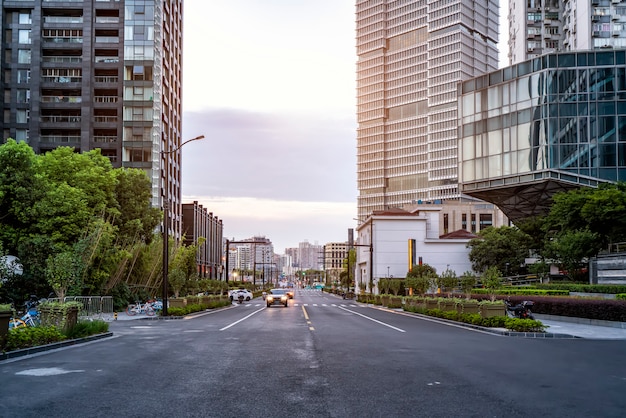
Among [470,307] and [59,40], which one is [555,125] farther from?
[59,40]

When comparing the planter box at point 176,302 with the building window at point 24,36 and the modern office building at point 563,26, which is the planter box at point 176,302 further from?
the modern office building at point 563,26

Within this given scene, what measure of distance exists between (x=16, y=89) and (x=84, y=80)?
9.06 meters

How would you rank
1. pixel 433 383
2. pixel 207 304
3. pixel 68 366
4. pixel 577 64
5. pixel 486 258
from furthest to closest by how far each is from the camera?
pixel 486 258
pixel 577 64
pixel 207 304
pixel 68 366
pixel 433 383

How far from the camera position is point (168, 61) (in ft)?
303

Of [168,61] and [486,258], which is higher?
[168,61]

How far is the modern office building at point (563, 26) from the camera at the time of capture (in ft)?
328

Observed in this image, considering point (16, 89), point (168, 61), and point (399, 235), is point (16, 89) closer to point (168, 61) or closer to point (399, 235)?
point (168, 61)

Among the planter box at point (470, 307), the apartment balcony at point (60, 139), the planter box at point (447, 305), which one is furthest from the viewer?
the apartment balcony at point (60, 139)

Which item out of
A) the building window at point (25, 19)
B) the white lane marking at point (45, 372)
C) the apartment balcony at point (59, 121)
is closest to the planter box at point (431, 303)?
the white lane marking at point (45, 372)

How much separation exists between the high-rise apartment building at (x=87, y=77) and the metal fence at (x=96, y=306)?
42.8 meters

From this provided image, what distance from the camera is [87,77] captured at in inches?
3204

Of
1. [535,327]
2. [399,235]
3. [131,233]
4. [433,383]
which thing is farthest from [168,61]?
[433,383]

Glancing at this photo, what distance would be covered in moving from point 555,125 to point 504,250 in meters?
23.0

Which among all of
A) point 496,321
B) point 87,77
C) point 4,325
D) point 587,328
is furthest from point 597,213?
point 87,77
